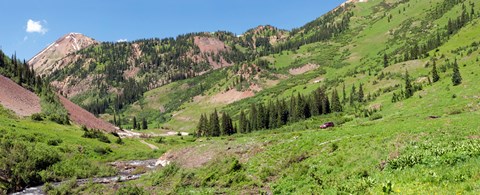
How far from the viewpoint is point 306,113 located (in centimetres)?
13050

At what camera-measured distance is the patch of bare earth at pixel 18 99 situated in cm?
10400

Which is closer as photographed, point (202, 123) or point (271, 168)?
point (271, 168)

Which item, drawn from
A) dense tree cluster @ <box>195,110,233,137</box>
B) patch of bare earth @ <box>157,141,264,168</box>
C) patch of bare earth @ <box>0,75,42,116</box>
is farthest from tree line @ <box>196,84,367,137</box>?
patch of bare earth @ <box>157,141,264,168</box>

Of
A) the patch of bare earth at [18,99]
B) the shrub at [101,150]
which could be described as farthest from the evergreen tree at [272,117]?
the patch of bare earth at [18,99]

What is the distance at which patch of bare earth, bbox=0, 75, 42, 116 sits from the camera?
341ft

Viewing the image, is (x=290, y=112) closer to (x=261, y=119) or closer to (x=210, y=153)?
(x=261, y=119)

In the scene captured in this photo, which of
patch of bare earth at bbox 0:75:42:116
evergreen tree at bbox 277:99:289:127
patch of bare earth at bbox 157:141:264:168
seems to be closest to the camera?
patch of bare earth at bbox 157:141:264:168

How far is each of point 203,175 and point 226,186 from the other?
619 cm

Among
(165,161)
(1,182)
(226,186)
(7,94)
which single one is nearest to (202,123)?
(7,94)

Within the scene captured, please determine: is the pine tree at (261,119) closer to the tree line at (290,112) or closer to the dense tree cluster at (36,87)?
the tree line at (290,112)

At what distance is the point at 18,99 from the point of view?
113 metres

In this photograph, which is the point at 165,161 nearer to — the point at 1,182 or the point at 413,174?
the point at 1,182

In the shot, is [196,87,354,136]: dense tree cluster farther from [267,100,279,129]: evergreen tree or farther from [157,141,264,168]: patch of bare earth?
[157,141,264,168]: patch of bare earth

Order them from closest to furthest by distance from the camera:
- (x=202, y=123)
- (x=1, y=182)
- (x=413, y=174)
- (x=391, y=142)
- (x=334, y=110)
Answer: (x=413, y=174), (x=391, y=142), (x=1, y=182), (x=334, y=110), (x=202, y=123)
